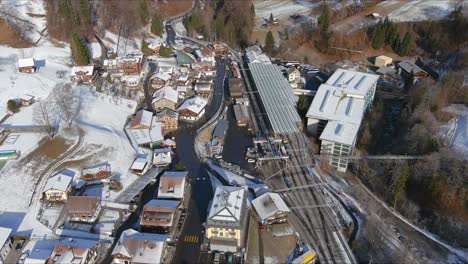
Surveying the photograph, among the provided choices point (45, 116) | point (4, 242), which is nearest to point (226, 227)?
point (4, 242)

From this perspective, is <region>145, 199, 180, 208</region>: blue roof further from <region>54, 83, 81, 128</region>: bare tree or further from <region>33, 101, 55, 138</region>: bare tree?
<region>54, 83, 81, 128</region>: bare tree

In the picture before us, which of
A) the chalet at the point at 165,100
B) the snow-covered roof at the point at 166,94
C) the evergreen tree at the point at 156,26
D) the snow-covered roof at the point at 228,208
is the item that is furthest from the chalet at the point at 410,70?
the evergreen tree at the point at 156,26

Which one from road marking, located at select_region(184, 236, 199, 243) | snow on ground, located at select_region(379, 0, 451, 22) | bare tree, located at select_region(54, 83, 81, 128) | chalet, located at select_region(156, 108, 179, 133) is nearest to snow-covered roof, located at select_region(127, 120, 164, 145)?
chalet, located at select_region(156, 108, 179, 133)

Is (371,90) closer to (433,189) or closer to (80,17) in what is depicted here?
(433,189)

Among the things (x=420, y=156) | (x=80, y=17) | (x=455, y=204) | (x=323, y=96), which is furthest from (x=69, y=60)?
(x=455, y=204)

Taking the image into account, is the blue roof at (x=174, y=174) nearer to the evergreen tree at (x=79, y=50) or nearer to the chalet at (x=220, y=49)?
the evergreen tree at (x=79, y=50)

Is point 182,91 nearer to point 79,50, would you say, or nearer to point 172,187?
point 79,50

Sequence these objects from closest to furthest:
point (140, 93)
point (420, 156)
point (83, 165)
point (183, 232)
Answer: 1. point (183, 232)
2. point (420, 156)
3. point (83, 165)
4. point (140, 93)
